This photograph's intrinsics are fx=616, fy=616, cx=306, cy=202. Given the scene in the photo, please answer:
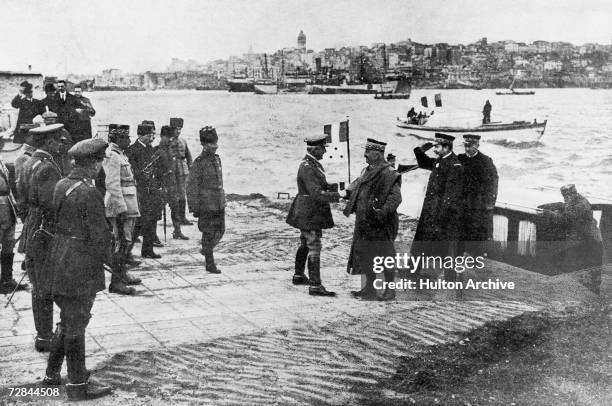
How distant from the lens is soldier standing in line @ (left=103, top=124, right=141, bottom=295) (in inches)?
256

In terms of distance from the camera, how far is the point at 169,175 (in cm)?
950

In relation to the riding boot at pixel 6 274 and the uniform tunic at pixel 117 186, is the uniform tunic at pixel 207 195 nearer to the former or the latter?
the uniform tunic at pixel 117 186

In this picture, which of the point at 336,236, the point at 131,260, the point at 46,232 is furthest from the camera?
the point at 336,236

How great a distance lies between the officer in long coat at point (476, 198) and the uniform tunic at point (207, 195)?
111 inches

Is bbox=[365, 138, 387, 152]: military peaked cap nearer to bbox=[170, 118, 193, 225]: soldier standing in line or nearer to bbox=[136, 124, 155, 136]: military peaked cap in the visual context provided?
bbox=[136, 124, 155, 136]: military peaked cap

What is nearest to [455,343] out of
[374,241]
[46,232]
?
[374,241]

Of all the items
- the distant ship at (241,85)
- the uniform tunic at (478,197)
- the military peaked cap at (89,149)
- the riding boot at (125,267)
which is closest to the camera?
the military peaked cap at (89,149)

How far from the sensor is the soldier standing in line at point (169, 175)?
909 centimetres

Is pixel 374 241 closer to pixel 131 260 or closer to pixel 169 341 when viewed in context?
pixel 169 341

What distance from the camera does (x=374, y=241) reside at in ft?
20.9

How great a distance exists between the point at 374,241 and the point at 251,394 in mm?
2682

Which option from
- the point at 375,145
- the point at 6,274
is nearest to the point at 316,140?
the point at 375,145

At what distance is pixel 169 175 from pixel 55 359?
5651 mm

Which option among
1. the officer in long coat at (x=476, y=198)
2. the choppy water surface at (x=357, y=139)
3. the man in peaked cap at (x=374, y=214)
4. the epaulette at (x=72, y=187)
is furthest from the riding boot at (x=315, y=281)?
the choppy water surface at (x=357, y=139)
